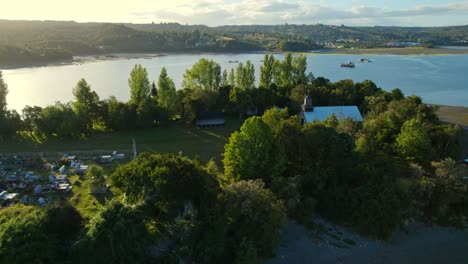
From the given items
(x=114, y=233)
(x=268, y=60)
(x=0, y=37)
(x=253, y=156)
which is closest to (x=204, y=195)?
(x=114, y=233)

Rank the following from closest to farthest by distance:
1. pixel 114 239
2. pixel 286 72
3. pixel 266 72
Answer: pixel 114 239, pixel 266 72, pixel 286 72

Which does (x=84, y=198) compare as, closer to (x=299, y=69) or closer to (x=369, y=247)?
(x=369, y=247)

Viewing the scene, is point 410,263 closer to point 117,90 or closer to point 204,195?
point 204,195

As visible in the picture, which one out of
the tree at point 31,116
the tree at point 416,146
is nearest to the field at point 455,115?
the tree at point 416,146

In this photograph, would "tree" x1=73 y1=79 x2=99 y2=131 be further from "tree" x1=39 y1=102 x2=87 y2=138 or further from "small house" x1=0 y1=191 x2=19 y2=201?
"small house" x1=0 y1=191 x2=19 y2=201

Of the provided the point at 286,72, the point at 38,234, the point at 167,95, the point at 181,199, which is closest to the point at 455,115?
the point at 286,72

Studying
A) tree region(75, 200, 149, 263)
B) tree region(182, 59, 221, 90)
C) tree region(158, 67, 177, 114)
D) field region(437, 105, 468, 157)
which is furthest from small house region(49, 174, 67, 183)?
field region(437, 105, 468, 157)

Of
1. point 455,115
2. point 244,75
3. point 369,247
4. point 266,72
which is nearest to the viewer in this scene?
point 369,247

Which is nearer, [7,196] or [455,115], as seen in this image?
[7,196]
